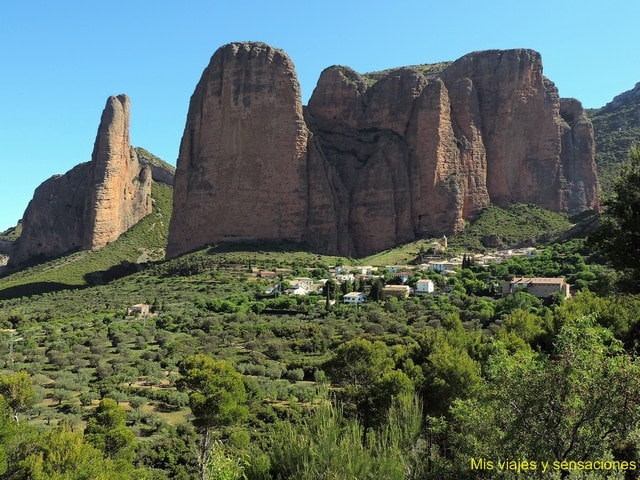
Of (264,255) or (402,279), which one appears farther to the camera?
(264,255)

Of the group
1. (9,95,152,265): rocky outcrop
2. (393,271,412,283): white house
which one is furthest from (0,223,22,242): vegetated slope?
(393,271,412,283): white house

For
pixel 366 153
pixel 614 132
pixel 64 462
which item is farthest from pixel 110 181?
pixel 614 132

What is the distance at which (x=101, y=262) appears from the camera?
3472 inches

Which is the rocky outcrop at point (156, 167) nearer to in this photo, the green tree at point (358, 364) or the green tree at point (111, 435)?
the green tree at point (358, 364)

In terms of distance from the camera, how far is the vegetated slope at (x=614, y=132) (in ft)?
315

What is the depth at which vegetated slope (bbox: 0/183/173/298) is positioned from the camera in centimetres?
7944

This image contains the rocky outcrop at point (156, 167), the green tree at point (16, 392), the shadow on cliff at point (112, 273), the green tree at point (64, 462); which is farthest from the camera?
the rocky outcrop at point (156, 167)

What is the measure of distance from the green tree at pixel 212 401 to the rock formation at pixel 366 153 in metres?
60.9

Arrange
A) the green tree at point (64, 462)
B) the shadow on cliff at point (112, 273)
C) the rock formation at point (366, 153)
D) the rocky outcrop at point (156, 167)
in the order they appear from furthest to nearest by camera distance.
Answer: the rocky outcrop at point (156, 167) → the shadow on cliff at point (112, 273) → the rock formation at point (366, 153) → the green tree at point (64, 462)

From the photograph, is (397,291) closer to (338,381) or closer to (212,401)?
(338,381)

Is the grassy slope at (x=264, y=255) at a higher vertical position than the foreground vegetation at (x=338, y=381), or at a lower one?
higher

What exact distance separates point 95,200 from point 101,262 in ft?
37.5

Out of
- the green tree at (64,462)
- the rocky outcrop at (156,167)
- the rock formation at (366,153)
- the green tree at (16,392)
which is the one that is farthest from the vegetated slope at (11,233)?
the green tree at (64,462)

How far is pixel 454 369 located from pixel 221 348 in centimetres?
2100
